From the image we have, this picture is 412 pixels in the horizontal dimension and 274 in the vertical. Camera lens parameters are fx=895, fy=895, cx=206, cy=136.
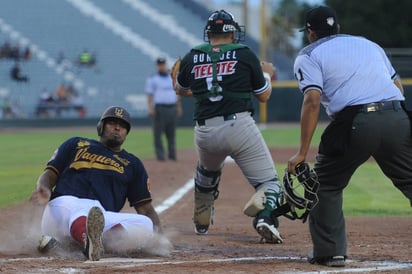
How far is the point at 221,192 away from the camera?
13.4 meters

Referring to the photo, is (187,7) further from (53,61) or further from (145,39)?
(53,61)

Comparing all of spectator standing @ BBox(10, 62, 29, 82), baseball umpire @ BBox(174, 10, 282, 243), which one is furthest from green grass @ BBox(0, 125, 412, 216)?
spectator standing @ BBox(10, 62, 29, 82)

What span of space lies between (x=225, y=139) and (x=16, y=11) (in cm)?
4095

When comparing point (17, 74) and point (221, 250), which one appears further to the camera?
point (17, 74)

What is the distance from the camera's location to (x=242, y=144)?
8125 mm

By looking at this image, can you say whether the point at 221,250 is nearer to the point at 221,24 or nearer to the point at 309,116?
the point at 309,116

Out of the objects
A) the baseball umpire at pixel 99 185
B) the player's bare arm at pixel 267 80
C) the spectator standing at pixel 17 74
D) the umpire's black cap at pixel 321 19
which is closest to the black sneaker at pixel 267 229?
the baseball umpire at pixel 99 185

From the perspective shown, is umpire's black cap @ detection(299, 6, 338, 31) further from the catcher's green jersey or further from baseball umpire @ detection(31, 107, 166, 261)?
baseball umpire @ detection(31, 107, 166, 261)

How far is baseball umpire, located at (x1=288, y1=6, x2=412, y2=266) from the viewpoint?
635 centimetres

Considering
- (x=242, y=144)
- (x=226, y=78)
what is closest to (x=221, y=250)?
(x=242, y=144)

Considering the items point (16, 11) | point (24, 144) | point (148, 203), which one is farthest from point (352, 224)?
point (16, 11)

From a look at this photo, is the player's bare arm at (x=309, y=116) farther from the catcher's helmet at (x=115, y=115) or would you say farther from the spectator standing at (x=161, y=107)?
the spectator standing at (x=161, y=107)

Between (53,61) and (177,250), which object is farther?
(53,61)

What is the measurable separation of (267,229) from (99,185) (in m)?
1.59
